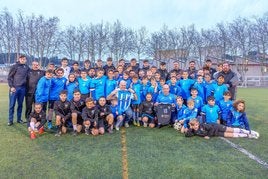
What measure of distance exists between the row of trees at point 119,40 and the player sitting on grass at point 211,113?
3855 cm

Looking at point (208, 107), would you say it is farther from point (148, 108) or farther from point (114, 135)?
point (114, 135)

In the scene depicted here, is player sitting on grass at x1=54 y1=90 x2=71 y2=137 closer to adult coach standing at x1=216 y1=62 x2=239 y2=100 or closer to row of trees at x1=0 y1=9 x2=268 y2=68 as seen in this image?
adult coach standing at x1=216 y1=62 x2=239 y2=100

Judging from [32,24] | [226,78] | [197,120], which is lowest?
[197,120]

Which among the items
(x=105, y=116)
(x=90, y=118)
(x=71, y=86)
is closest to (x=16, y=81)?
(x=71, y=86)

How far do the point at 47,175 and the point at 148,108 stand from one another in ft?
13.8

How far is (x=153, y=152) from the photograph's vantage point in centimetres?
558

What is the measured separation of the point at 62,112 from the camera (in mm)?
7227

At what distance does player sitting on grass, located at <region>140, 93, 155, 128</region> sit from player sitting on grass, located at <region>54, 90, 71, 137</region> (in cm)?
209

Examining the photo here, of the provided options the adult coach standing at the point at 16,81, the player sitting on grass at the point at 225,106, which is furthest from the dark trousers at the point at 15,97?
the player sitting on grass at the point at 225,106

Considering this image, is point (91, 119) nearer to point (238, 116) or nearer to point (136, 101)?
point (136, 101)

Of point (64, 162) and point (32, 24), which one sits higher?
point (32, 24)

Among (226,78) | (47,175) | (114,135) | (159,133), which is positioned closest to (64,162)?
(47,175)

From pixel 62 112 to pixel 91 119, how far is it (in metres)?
0.76

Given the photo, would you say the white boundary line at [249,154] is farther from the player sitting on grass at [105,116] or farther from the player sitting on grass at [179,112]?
the player sitting on grass at [105,116]
